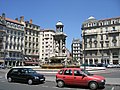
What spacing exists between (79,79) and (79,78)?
0.07 metres

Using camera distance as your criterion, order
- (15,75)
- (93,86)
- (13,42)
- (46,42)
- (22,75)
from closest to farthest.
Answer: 1. (93,86)
2. (22,75)
3. (15,75)
4. (13,42)
5. (46,42)

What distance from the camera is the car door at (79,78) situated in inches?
541

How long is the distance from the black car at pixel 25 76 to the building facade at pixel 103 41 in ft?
193

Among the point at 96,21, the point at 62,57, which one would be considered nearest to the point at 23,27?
the point at 96,21

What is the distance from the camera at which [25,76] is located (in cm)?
1666

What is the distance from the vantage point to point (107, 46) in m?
79.7

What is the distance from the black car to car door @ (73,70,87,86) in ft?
12.4

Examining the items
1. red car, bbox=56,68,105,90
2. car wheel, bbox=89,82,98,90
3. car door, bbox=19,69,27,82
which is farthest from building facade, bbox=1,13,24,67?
car wheel, bbox=89,82,98,90

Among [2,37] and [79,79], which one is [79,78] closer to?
[79,79]

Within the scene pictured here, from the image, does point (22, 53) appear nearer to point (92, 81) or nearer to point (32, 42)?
point (32, 42)

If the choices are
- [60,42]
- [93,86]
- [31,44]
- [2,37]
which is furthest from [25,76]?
→ [31,44]

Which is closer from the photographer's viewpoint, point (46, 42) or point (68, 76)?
point (68, 76)

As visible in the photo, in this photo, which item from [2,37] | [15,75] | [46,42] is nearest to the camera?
[15,75]

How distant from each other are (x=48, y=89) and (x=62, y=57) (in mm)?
20713
